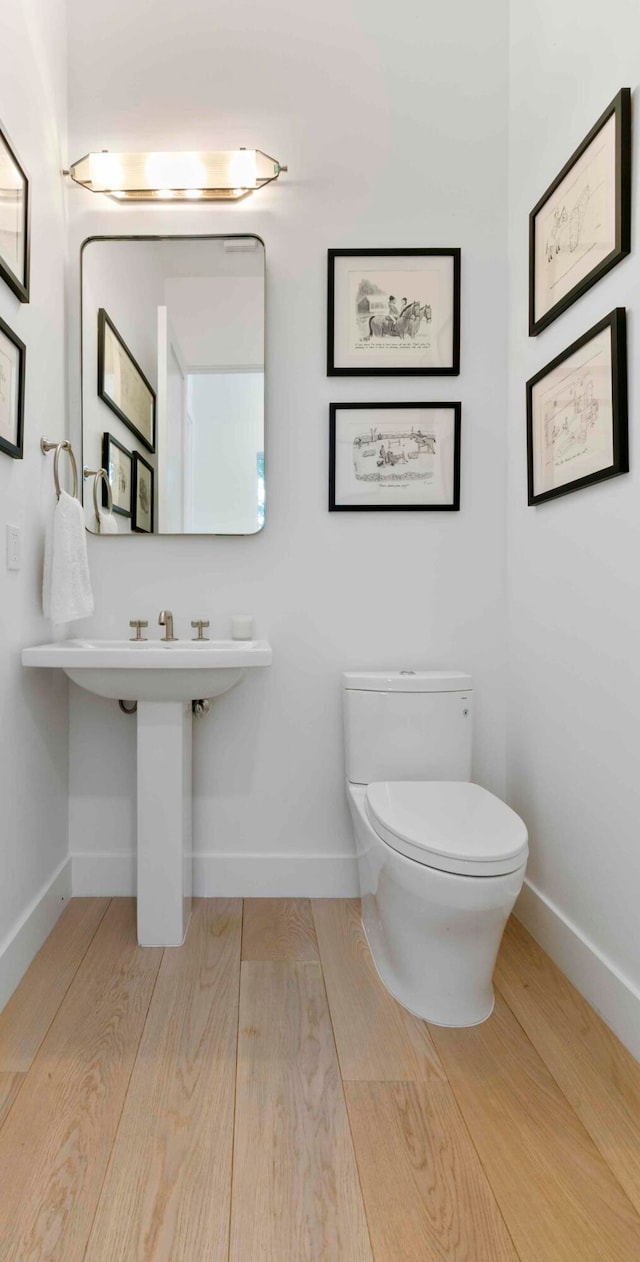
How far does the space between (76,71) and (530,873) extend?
2645 millimetres

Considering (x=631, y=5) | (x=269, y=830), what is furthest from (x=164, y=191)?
(x=269, y=830)

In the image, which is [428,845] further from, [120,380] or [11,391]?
[120,380]

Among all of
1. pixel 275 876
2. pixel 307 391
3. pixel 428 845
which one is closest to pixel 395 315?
pixel 307 391

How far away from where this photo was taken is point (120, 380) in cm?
197

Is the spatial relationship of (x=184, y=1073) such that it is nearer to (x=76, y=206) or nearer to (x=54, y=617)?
(x=54, y=617)

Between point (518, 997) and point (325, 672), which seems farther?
point (325, 672)

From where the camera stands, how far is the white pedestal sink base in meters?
1.69

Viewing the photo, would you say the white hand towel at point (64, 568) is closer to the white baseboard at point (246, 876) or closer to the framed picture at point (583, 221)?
the white baseboard at point (246, 876)

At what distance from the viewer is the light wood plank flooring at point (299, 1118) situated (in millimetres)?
950

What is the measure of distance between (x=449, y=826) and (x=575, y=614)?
1.93ft

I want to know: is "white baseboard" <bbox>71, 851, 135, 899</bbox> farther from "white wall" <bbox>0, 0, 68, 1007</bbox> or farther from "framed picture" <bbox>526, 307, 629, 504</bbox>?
"framed picture" <bbox>526, 307, 629, 504</bbox>

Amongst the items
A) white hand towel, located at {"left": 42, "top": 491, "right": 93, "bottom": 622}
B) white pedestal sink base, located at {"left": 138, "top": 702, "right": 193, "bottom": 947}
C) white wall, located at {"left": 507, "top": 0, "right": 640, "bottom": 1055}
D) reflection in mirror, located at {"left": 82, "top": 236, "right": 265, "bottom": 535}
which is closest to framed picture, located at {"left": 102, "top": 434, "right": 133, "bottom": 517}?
reflection in mirror, located at {"left": 82, "top": 236, "right": 265, "bottom": 535}

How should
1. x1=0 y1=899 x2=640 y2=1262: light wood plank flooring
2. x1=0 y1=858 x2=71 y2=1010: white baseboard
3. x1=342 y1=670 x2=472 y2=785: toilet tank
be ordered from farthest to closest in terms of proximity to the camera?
x1=342 y1=670 x2=472 y2=785: toilet tank
x1=0 y1=858 x2=71 y2=1010: white baseboard
x1=0 y1=899 x2=640 y2=1262: light wood plank flooring

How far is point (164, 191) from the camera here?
1942 millimetres
